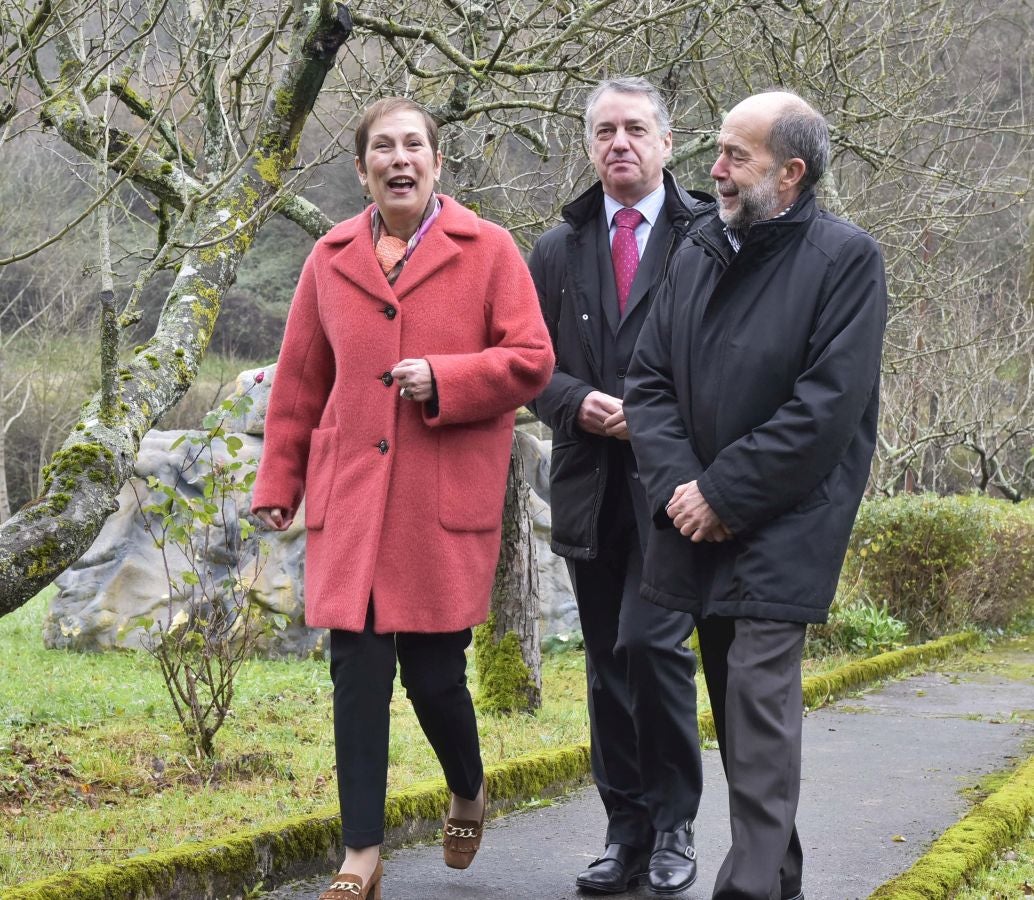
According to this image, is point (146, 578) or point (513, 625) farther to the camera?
point (146, 578)

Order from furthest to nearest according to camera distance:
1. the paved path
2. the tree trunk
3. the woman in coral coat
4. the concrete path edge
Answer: the tree trunk < the paved path < the woman in coral coat < the concrete path edge

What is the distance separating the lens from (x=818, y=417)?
10.6 ft

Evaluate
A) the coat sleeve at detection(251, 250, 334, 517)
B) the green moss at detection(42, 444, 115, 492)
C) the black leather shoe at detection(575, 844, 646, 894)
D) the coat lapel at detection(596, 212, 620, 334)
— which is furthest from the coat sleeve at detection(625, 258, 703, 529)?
the green moss at detection(42, 444, 115, 492)

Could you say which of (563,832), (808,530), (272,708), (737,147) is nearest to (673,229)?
(737,147)

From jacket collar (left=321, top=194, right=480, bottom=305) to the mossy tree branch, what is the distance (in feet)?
1.06

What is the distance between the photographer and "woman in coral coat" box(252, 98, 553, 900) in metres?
3.60

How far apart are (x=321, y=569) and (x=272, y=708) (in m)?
3.98

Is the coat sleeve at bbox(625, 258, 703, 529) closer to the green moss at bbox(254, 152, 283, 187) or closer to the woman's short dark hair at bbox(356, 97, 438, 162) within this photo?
the woman's short dark hair at bbox(356, 97, 438, 162)

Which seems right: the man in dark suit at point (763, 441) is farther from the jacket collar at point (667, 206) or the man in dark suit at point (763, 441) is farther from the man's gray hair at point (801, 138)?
the jacket collar at point (667, 206)

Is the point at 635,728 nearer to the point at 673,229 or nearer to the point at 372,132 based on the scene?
the point at 673,229

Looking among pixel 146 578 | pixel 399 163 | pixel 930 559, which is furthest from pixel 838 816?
pixel 146 578

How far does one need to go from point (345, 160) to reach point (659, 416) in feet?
34.3

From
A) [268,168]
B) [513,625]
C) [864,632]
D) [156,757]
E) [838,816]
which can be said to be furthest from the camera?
[864,632]

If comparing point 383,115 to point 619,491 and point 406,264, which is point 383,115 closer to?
point 406,264
